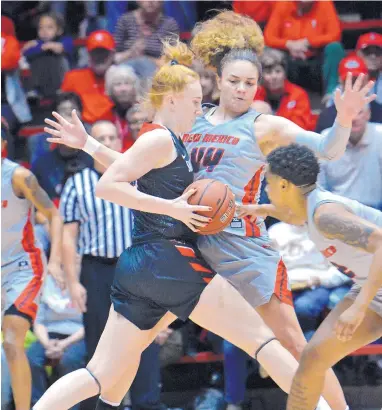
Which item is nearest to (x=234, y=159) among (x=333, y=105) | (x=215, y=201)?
(x=215, y=201)

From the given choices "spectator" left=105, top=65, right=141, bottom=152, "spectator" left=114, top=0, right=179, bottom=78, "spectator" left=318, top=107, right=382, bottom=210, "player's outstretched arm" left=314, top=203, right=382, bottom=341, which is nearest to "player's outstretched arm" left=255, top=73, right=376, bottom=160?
"player's outstretched arm" left=314, top=203, right=382, bottom=341

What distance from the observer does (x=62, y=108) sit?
7.27 metres

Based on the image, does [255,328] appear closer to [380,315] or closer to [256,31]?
[380,315]

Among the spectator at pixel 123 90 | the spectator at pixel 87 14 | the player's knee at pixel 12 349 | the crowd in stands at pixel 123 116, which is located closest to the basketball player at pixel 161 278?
the crowd in stands at pixel 123 116

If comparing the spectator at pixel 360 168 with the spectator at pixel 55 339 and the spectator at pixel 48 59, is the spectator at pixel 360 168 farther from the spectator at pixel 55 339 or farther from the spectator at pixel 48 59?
the spectator at pixel 48 59

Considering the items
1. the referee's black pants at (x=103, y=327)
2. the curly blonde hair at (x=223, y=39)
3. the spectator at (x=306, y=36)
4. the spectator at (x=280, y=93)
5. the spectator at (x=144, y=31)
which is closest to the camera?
the curly blonde hair at (x=223, y=39)

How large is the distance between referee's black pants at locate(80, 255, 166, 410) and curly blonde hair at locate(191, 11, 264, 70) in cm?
163

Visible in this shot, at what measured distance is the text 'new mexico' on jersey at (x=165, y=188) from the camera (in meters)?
4.30

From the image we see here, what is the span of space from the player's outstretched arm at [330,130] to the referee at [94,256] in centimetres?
159

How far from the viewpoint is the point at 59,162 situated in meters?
7.14

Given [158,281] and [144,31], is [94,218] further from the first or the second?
[144,31]

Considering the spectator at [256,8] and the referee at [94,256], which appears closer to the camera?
the referee at [94,256]

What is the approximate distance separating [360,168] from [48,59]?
340 centimetres

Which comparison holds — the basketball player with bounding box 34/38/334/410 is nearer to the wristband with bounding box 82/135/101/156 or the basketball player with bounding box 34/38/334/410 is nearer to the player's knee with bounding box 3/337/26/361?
the wristband with bounding box 82/135/101/156
